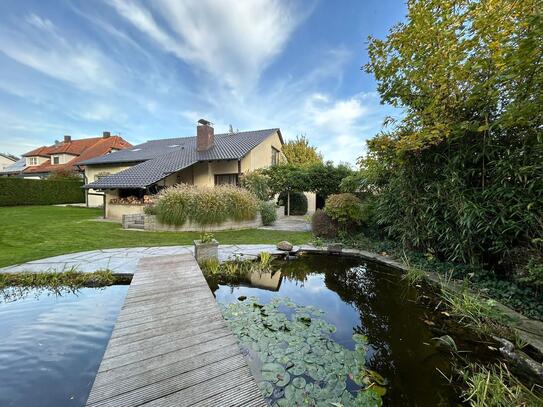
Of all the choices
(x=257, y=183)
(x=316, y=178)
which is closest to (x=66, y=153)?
(x=257, y=183)

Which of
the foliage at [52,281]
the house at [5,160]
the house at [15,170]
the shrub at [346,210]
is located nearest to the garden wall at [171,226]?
the shrub at [346,210]

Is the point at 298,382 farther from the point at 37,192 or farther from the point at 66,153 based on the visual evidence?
the point at 66,153

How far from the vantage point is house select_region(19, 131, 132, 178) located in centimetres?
2272

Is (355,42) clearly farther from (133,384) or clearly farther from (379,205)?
(133,384)

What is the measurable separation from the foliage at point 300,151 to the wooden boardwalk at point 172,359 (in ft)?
69.2

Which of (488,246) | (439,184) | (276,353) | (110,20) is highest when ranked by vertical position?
(110,20)

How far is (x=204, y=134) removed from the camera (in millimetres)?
14445

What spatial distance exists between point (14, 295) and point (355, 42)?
11.3 metres

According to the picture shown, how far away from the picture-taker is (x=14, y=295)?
11.4 feet

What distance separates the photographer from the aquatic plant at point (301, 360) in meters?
1.82

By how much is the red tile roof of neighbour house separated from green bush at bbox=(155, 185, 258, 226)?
60.2ft

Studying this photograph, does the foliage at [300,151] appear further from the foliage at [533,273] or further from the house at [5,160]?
the house at [5,160]

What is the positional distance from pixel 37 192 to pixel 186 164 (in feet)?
41.6

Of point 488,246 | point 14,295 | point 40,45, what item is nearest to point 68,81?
point 40,45
